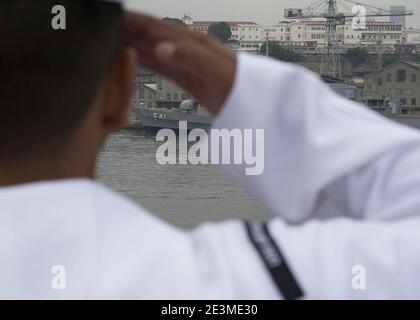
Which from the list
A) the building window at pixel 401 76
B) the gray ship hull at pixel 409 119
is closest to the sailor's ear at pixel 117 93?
the gray ship hull at pixel 409 119

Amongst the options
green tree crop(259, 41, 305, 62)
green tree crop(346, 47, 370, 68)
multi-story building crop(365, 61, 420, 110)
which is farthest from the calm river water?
green tree crop(346, 47, 370, 68)

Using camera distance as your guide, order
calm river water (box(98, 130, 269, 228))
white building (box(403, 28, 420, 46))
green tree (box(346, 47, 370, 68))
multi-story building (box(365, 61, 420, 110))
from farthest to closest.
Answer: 1. white building (box(403, 28, 420, 46))
2. green tree (box(346, 47, 370, 68))
3. multi-story building (box(365, 61, 420, 110))
4. calm river water (box(98, 130, 269, 228))

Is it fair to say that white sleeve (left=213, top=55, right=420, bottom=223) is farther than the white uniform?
Yes

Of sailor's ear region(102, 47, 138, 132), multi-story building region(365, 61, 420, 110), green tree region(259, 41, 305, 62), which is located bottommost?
sailor's ear region(102, 47, 138, 132)

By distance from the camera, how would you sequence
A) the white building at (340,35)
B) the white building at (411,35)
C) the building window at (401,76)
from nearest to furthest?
the building window at (401,76), the white building at (340,35), the white building at (411,35)

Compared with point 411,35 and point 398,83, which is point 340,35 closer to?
point 411,35

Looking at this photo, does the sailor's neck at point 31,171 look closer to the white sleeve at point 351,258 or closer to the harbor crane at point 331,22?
the white sleeve at point 351,258

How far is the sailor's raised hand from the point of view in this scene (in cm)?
43

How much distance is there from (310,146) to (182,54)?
82 mm

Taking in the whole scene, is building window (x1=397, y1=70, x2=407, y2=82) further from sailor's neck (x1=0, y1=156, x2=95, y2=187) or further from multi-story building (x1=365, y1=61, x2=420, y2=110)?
sailor's neck (x1=0, y1=156, x2=95, y2=187)

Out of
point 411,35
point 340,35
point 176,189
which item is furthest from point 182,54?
point 411,35

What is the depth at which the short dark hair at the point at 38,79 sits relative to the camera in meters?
0.36

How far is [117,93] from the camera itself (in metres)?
0.39
